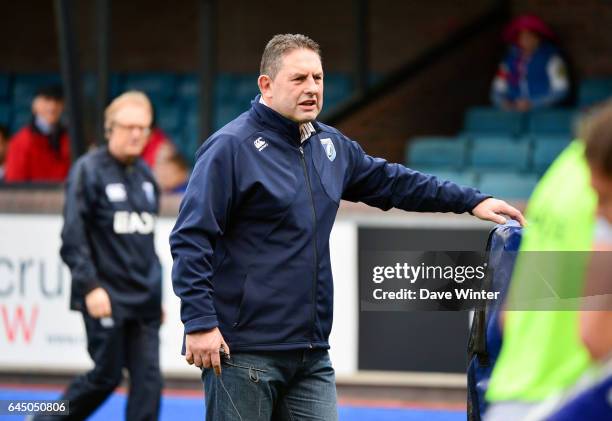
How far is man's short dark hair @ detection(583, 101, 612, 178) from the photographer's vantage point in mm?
2512

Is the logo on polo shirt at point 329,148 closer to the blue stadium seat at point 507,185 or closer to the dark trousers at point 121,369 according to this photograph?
the dark trousers at point 121,369

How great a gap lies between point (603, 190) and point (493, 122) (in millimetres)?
9642

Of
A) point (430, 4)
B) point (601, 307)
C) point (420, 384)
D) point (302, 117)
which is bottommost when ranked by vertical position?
point (420, 384)

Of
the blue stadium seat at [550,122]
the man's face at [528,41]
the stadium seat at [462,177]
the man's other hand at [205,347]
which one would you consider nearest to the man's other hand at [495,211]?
the man's other hand at [205,347]

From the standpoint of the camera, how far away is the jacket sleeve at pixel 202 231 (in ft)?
13.9

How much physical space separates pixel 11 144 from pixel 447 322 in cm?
396

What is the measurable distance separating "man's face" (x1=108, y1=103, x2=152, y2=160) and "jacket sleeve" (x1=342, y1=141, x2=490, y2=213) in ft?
6.84

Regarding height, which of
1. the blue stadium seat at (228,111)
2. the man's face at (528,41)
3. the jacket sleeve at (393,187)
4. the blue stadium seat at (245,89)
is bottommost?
the jacket sleeve at (393,187)

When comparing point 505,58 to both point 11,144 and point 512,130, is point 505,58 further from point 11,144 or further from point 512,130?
point 11,144

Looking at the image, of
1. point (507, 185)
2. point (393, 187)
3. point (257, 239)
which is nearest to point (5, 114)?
point (507, 185)

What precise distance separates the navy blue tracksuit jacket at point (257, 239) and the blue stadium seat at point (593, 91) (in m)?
7.97

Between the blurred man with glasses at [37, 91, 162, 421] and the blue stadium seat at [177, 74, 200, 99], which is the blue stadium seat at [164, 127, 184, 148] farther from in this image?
the blurred man with glasses at [37, 91, 162, 421]

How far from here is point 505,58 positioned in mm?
12359

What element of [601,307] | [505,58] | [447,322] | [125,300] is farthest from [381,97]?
[601,307]
